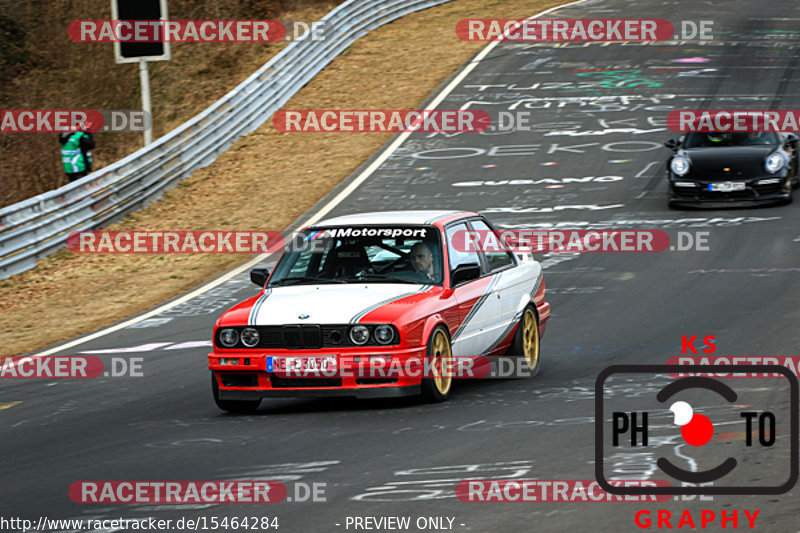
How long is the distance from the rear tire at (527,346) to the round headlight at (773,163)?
957cm

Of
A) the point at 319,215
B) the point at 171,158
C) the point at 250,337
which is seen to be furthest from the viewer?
the point at 171,158

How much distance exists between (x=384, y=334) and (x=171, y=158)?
15593mm

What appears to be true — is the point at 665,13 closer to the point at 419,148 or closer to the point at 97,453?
the point at 419,148

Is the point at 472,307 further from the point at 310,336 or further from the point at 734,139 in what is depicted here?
the point at 734,139

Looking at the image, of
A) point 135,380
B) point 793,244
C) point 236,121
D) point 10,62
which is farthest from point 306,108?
point 135,380

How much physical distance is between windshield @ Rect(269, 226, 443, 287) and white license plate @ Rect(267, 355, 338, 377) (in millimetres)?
961

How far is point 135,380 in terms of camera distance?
1124 centimetres

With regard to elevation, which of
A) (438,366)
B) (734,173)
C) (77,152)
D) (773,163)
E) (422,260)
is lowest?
(438,366)

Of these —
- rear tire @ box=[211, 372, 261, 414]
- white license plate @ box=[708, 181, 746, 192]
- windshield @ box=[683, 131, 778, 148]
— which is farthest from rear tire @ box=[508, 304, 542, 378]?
windshield @ box=[683, 131, 778, 148]

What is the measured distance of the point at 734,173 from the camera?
19453 millimetres

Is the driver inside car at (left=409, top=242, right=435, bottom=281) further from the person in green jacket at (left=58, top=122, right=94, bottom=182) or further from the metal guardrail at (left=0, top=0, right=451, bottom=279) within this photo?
the person in green jacket at (left=58, top=122, right=94, bottom=182)

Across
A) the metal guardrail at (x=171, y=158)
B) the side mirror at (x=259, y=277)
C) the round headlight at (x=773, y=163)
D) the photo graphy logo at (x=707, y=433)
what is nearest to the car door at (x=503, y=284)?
the photo graphy logo at (x=707, y=433)

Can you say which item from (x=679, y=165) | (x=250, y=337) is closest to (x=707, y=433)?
(x=250, y=337)

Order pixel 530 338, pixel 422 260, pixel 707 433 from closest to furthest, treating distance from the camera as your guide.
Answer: pixel 707 433 < pixel 422 260 < pixel 530 338
